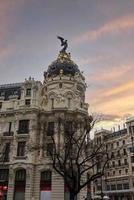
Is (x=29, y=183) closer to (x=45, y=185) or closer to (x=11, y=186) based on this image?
(x=45, y=185)

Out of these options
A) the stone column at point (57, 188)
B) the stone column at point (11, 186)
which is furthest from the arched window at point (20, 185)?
the stone column at point (57, 188)

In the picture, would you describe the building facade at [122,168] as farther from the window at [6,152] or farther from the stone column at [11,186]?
the stone column at [11,186]

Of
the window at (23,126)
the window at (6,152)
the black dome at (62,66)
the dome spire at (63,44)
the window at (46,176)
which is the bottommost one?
the window at (46,176)

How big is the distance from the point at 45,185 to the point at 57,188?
243 cm

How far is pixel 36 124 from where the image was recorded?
170ft

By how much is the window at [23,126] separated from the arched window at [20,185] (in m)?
7.05

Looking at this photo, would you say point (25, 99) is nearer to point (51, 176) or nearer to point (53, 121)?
point (53, 121)

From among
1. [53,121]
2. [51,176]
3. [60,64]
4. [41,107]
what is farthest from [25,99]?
[51,176]

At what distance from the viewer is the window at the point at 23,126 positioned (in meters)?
51.4

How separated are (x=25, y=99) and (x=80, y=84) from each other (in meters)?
12.2

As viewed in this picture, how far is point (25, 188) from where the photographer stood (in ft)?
155

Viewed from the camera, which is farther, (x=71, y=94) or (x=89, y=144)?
(x=71, y=94)

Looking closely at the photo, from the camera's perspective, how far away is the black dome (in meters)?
58.6

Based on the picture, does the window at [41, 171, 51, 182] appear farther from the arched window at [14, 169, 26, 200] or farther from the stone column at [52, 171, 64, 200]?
the arched window at [14, 169, 26, 200]
